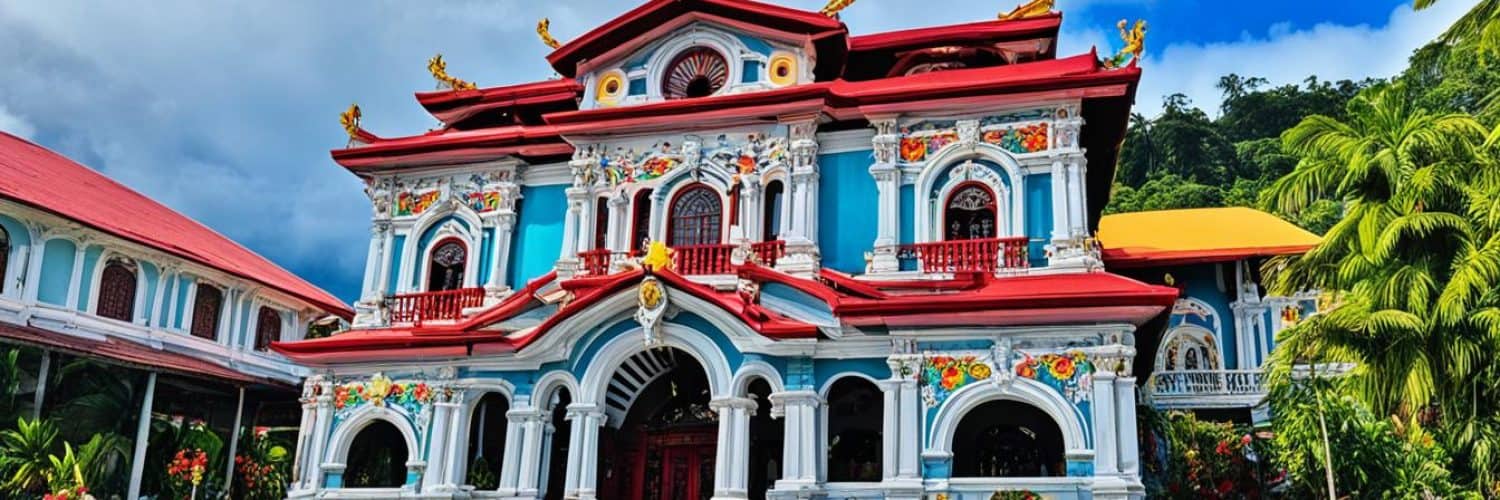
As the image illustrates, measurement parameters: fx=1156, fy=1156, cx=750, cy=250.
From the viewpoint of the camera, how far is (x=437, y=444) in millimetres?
16234

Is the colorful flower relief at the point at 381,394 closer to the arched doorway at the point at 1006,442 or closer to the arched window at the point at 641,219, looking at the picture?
the arched window at the point at 641,219

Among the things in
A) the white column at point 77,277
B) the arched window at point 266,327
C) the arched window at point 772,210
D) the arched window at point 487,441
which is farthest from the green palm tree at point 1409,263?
the arched window at point 266,327

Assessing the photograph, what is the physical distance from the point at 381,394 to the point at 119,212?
10.3 metres

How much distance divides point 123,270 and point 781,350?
48.2ft

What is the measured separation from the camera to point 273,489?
20.6 m

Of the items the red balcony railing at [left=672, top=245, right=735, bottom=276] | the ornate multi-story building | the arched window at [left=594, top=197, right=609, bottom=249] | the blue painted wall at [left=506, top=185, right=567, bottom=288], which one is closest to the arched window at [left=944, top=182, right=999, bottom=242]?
the ornate multi-story building

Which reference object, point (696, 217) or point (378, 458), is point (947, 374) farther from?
point (378, 458)

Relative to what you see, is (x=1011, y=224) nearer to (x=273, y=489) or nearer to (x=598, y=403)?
(x=598, y=403)

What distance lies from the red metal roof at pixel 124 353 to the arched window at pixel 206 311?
159cm

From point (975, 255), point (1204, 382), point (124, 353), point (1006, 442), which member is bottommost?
point (1006, 442)

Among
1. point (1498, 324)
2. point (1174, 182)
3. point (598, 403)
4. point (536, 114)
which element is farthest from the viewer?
point (1174, 182)

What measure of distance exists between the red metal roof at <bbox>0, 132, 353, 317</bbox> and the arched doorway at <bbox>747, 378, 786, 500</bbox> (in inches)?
516

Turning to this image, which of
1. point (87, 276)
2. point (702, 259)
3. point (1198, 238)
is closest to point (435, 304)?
point (702, 259)

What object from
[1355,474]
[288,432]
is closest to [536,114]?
[288,432]
